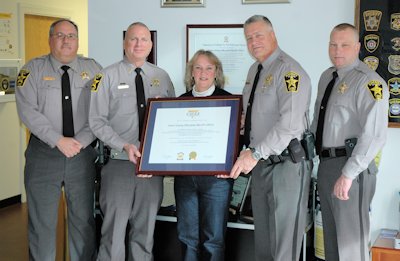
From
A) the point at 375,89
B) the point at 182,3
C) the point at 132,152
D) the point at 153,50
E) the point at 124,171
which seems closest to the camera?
the point at 375,89

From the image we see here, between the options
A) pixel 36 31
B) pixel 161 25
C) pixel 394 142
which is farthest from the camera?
pixel 36 31

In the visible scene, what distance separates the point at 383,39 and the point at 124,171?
1.83 meters

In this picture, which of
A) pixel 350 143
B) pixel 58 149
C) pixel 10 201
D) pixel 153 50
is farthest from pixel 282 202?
pixel 10 201

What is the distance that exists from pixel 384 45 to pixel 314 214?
46.4 inches

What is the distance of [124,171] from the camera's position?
3.35m

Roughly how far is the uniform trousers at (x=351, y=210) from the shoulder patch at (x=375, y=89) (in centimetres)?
38

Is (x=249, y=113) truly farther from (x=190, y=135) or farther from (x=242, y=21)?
(x=242, y=21)

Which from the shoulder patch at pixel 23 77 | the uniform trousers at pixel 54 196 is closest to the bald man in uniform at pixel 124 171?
the uniform trousers at pixel 54 196

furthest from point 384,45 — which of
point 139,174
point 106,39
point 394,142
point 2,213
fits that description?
point 2,213

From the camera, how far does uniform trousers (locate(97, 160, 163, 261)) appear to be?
10.9 ft

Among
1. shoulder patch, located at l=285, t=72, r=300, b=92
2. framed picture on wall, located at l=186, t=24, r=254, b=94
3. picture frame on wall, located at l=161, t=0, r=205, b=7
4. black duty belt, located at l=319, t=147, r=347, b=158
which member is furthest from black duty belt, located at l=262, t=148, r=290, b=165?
picture frame on wall, located at l=161, t=0, r=205, b=7

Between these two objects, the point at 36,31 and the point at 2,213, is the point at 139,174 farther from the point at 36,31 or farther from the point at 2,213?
the point at 36,31

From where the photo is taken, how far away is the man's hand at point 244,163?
3.02 metres

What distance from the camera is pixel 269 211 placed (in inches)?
123
